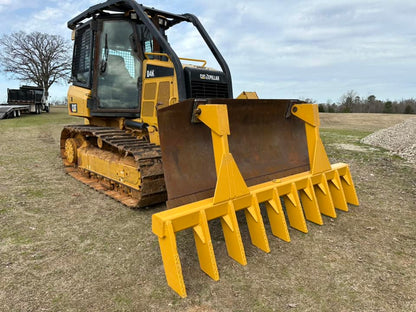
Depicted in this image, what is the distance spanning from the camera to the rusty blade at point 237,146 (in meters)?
2.97

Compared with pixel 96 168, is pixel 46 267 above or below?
below

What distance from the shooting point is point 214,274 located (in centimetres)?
269

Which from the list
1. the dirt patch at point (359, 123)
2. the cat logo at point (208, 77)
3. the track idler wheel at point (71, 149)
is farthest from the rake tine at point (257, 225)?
the dirt patch at point (359, 123)

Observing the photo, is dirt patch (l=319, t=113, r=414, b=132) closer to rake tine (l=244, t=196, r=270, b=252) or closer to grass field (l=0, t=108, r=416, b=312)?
grass field (l=0, t=108, r=416, b=312)

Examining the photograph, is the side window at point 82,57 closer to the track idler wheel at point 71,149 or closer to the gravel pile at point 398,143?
the track idler wheel at point 71,149

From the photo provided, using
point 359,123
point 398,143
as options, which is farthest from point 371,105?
point 398,143

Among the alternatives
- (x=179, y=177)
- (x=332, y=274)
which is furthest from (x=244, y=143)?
(x=332, y=274)

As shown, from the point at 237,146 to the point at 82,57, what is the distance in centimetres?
425

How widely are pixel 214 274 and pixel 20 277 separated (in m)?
1.77

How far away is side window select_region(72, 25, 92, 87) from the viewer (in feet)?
19.0

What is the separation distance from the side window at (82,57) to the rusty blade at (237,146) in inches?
141

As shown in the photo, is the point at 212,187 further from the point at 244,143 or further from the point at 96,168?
the point at 96,168

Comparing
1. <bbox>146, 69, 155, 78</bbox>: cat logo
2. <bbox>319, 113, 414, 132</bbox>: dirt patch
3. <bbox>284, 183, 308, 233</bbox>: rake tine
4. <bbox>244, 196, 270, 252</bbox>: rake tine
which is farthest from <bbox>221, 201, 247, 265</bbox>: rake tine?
<bbox>319, 113, 414, 132</bbox>: dirt patch

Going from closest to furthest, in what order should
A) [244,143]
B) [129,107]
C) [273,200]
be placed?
[273,200] → [244,143] → [129,107]
